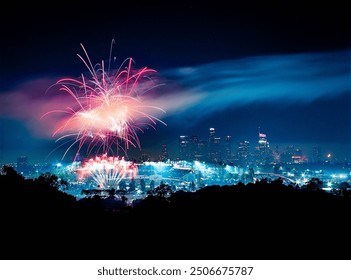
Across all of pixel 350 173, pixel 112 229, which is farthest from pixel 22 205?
pixel 350 173

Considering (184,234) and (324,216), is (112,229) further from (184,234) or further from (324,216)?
(324,216)

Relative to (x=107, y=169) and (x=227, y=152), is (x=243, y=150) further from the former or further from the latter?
(x=107, y=169)

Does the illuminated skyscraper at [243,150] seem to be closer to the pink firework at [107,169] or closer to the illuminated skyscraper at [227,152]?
the illuminated skyscraper at [227,152]

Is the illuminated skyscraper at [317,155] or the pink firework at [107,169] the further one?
the illuminated skyscraper at [317,155]

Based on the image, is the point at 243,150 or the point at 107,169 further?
the point at 243,150

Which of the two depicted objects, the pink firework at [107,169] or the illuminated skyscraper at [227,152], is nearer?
the pink firework at [107,169]

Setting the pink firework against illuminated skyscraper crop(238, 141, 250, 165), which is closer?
the pink firework

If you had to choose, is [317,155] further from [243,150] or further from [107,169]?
[107,169]

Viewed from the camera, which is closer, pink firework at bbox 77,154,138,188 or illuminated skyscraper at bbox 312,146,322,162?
pink firework at bbox 77,154,138,188

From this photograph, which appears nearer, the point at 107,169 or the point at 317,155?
the point at 107,169

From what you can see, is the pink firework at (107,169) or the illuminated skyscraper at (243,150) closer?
the pink firework at (107,169)

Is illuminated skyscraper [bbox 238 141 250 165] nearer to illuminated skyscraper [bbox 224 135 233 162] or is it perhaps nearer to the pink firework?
illuminated skyscraper [bbox 224 135 233 162]
